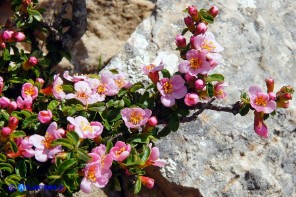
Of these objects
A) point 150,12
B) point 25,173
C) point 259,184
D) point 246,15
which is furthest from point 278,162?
point 25,173

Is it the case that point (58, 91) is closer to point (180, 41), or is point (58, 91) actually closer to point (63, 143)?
point (63, 143)

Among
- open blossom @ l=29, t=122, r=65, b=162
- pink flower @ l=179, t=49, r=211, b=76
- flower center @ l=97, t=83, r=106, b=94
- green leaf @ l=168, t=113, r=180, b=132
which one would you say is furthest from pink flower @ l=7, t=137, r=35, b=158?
pink flower @ l=179, t=49, r=211, b=76

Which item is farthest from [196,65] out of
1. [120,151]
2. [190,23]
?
[120,151]

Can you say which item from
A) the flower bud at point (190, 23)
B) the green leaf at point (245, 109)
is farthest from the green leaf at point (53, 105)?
the green leaf at point (245, 109)

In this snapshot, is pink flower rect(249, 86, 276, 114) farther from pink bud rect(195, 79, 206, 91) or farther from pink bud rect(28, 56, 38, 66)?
pink bud rect(28, 56, 38, 66)

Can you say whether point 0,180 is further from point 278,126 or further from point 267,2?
point 267,2

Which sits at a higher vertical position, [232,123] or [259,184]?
[232,123]
